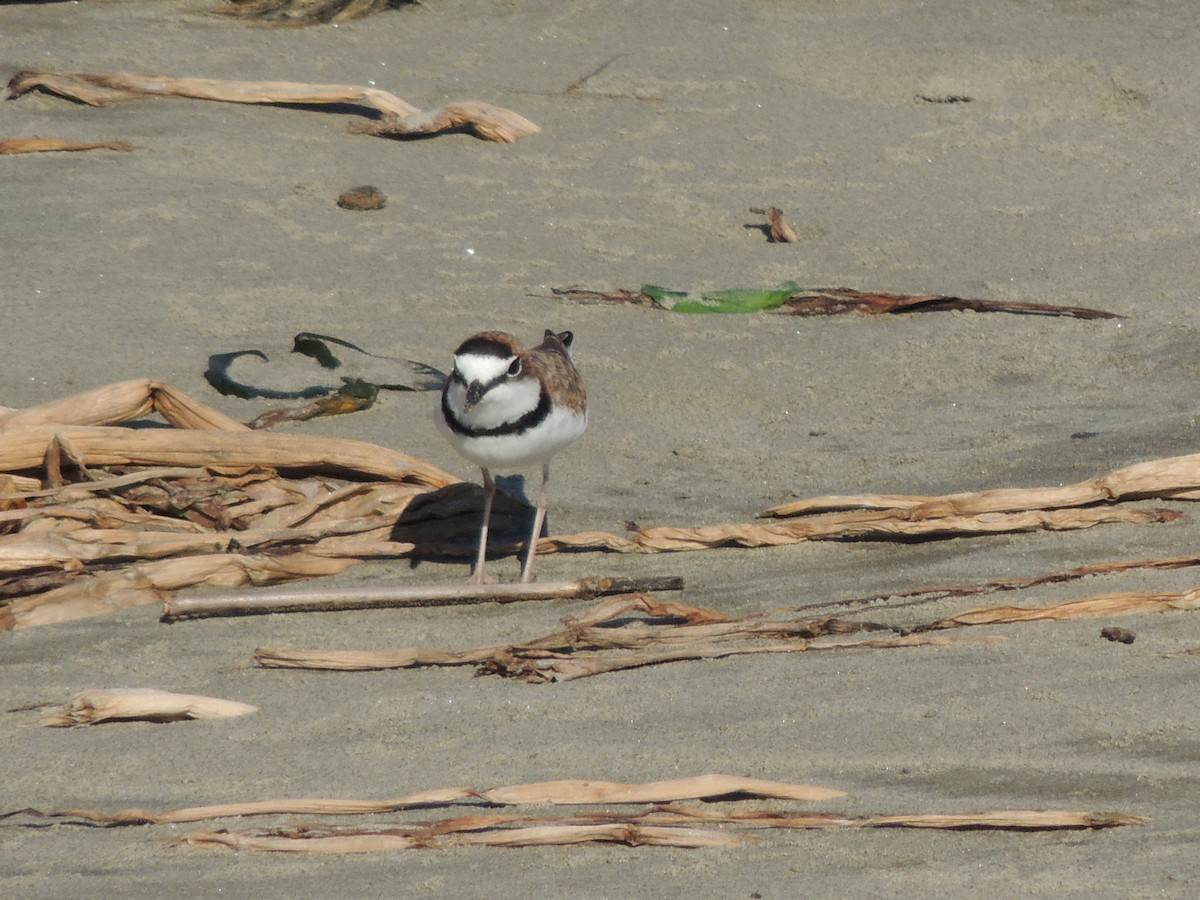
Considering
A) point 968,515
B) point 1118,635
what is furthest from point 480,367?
point 1118,635

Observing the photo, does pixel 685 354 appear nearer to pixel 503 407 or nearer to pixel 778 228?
pixel 778 228

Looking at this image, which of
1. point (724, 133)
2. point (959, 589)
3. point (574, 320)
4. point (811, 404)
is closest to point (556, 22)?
point (724, 133)

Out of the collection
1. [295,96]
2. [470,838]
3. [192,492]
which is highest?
[295,96]

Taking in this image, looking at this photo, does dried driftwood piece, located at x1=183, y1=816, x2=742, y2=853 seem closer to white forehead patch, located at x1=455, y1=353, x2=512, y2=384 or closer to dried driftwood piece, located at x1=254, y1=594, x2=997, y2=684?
dried driftwood piece, located at x1=254, y1=594, x2=997, y2=684

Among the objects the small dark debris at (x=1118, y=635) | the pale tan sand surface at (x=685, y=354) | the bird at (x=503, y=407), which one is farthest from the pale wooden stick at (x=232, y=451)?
the small dark debris at (x=1118, y=635)

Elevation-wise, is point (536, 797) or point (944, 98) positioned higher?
point (944, 98)

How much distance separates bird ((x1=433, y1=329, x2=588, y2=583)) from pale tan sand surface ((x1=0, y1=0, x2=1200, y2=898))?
1.66 feet

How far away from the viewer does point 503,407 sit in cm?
474

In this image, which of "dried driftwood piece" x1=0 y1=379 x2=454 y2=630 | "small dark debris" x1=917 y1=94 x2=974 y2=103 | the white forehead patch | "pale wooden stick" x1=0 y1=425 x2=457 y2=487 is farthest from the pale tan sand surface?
the white forehead patch

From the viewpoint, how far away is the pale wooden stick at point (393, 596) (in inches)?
179

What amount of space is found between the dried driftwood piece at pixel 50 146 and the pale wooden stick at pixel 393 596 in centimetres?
388

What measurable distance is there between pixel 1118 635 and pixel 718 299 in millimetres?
3271

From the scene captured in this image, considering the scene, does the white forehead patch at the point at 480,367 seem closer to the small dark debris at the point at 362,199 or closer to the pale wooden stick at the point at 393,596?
the pale wooden stick at the point at 393,596

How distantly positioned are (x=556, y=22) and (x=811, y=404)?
4.42 meters
